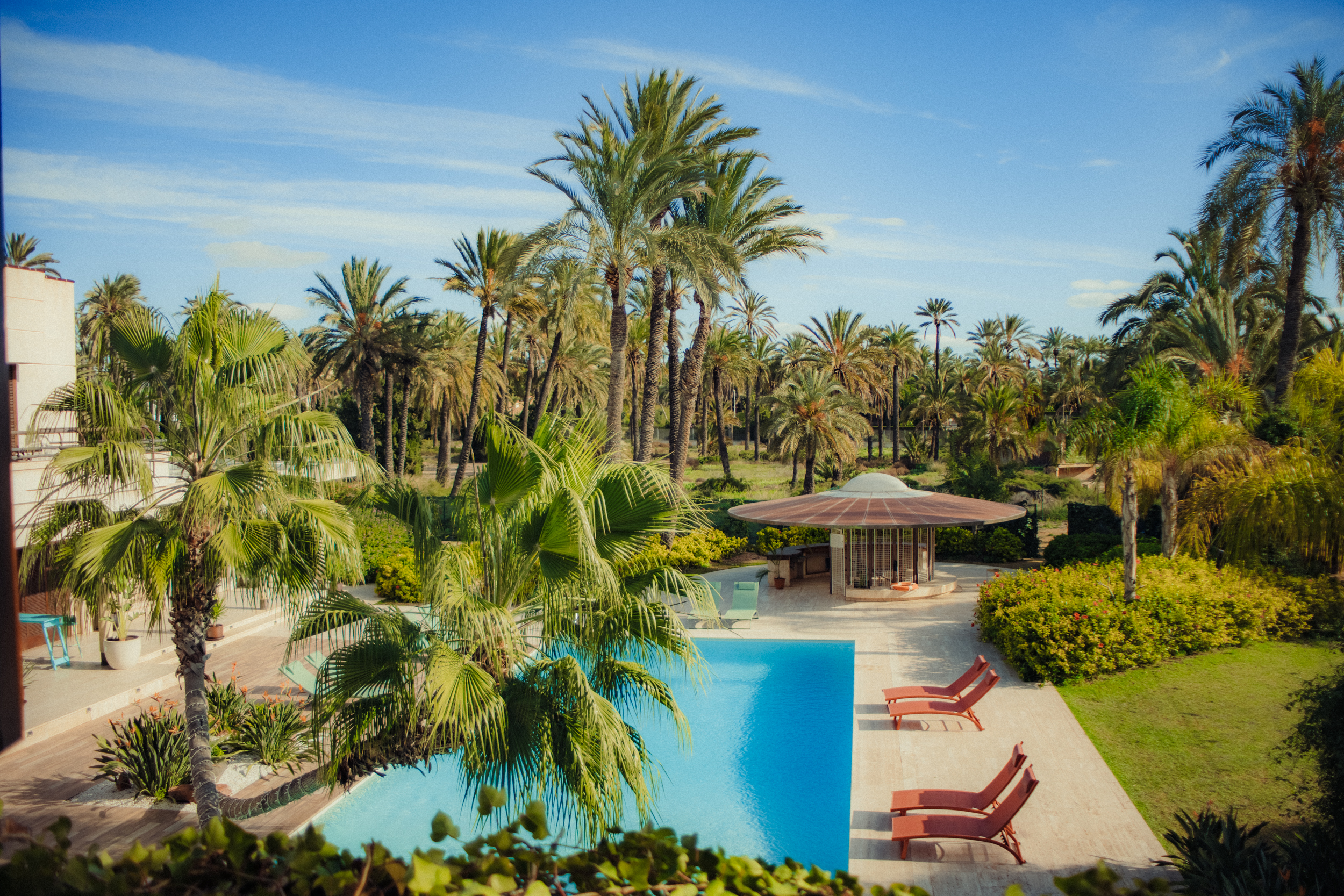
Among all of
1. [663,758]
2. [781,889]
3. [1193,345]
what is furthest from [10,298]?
[1193,345]

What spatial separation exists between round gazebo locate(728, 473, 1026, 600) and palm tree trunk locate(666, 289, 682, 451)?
5742 mm

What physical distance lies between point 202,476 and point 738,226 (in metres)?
17.6

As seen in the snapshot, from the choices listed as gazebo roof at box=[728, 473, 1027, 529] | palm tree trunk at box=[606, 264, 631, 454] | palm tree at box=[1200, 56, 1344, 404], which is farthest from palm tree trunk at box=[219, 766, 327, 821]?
palm tree at box=[1200, 56, 1344, 404]

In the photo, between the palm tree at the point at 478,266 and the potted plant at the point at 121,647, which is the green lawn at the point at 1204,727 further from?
the palm tree at the point at 478,266

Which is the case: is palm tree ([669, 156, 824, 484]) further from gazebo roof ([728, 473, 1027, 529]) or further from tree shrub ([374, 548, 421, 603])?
tree shrub ([374, 548, 421, 603])

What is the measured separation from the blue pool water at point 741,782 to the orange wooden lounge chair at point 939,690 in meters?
0.83

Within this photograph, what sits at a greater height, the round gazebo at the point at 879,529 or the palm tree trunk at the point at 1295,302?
the palm tree trunk at the point at 1295,302

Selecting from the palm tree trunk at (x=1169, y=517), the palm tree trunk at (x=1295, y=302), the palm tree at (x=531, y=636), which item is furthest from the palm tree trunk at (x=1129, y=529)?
the palm tree at (x=531, y=636)

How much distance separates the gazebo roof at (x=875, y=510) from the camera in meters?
16.3

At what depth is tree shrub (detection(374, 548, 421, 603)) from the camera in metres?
17.6

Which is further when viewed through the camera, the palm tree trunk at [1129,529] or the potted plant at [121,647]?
the palm tree trunk at [1129,529]

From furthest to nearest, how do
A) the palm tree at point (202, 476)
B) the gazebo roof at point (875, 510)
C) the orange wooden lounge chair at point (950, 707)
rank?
Answer: 1. the gazebo roof at point (875, 510)
2. the orange wooden lounge chair at point (950, 707)
3. the palm tree at point (202, 476)

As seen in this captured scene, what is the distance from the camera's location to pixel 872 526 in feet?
52.7

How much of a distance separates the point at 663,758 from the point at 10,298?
1463 centimetres
